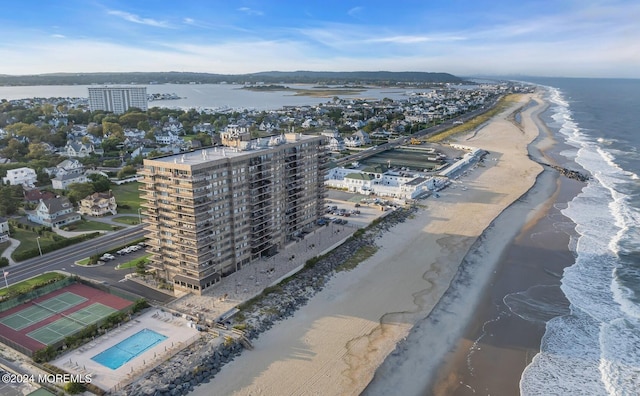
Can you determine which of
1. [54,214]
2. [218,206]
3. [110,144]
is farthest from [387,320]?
[110,144]

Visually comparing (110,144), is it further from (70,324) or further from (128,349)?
(128,349)

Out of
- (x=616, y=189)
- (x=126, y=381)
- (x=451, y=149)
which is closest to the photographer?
(x=126, y=381)

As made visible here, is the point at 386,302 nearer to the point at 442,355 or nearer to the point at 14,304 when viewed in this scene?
the point at 442,355

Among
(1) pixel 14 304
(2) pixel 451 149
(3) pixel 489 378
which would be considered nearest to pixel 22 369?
(1) pixel 14 304

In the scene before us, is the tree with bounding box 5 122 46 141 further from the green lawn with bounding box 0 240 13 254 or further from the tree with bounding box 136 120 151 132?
the green lawn with bounding box 0 240 13 254

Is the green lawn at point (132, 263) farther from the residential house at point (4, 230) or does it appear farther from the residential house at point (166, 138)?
the residential house at point (166, 138)

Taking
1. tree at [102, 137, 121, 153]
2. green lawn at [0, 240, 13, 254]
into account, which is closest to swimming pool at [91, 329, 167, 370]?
green lawn at [0, 240, 13, 254]
